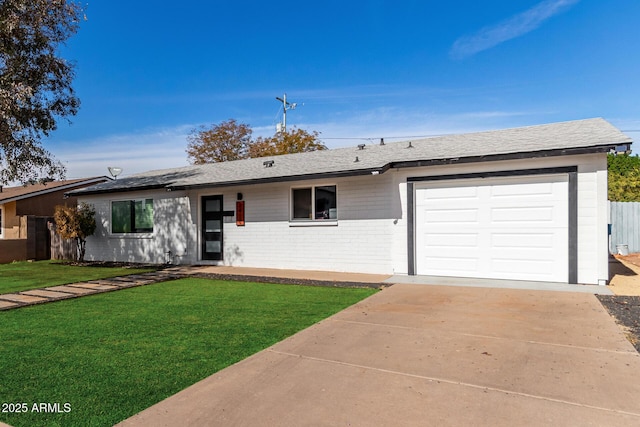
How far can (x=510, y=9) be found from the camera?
12484 mm

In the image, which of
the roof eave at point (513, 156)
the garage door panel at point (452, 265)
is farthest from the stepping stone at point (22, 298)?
the garage door panel at point (452, 265)

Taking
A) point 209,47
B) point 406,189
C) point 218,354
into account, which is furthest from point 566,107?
point 218,354

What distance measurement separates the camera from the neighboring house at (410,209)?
24.9 ft

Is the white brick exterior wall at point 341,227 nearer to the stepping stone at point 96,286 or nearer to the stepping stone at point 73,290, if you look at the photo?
the stepping stone at point 96,286

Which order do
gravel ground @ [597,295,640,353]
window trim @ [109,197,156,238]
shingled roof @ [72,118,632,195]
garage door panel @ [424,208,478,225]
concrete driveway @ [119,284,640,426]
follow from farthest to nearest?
window trim @ [109,197,156,238] < garage door panel @ [424,208,478,225] < shingled roof @ [72,118,632,195] < gravel ground @ [597,295,640,353] < concrete driveway @ [119,284,640,426]

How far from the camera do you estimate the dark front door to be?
1211cm

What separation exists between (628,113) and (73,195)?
23747 mm

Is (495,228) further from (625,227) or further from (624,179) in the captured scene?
(624,179)

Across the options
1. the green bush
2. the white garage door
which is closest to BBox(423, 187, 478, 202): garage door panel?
the white garage door

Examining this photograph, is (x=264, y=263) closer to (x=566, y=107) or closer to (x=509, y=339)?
(x=509, y=339)

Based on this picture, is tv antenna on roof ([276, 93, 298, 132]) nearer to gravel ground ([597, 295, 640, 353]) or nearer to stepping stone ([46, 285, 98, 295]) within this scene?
stepping stone ([46, 285, 98, 295])

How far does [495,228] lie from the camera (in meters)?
8.25

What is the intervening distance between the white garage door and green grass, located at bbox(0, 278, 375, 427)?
2580mm

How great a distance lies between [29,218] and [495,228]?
18024mm
